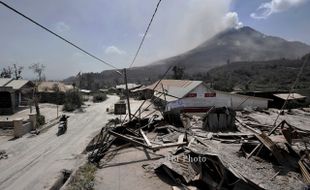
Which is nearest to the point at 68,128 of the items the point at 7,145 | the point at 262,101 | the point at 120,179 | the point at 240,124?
the point at 7,145

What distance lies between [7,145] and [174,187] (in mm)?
17497

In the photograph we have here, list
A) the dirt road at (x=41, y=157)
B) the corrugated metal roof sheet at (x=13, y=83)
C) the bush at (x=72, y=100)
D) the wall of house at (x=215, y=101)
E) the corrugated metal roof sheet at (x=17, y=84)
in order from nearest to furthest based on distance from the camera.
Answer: the dirt road at (x=41, y=157) → the wall of house at (x=215, y=101) → the corrugated metal roof sheet at (x=13, y=83) → the corrugated metal roof sheet at (x=17, y=84) → the bush at (x=72, y=100)

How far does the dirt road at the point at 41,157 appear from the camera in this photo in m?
14.8

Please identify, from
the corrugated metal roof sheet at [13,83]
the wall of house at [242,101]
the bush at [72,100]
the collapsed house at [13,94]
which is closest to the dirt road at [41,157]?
the collapsed house at [13,94]

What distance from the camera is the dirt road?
48.5 feet

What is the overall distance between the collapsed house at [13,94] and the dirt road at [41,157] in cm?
1273

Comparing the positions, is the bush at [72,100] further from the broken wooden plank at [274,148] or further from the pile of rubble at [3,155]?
the broken wooden plank at [274,148]

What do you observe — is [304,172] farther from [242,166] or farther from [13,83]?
[13,83]

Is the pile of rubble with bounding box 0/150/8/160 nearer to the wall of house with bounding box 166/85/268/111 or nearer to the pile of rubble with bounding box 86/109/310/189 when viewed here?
the pile of rubble with bounding box 86/109/310/189

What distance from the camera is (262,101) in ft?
134

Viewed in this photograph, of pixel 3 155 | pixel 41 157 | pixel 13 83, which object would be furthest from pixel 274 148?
pixel 13 83

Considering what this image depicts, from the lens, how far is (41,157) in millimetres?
19250

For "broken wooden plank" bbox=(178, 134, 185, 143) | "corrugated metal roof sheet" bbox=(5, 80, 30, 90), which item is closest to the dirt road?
"broken wooden plank" bbox=(178, 134, 185, 143)

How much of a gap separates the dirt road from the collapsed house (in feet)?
41.8
